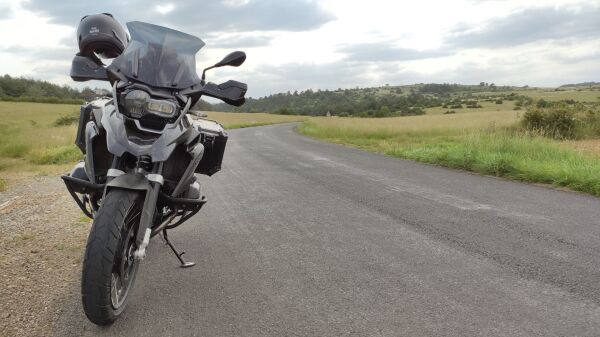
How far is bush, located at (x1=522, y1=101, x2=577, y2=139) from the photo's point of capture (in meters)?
20.4

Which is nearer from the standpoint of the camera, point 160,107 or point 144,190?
point 144,190

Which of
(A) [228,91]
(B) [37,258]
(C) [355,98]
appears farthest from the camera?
(C) [355,98]

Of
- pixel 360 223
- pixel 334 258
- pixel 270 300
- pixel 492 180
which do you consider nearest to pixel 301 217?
pixel 360 223

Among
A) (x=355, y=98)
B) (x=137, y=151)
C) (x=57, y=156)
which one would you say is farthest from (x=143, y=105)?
(x=355, y=98)

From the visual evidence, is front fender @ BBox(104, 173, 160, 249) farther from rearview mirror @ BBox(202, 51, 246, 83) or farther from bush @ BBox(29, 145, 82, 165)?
bush @ BBox(29, 145, 82, 165)

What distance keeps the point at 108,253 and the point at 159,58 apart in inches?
57.8

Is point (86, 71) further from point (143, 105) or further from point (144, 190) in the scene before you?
point (144, 190)

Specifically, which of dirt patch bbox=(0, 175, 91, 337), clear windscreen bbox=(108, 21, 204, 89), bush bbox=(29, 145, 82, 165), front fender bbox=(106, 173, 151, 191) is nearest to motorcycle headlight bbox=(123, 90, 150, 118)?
clear windscreen bbox=(108, 21, 204, 89)

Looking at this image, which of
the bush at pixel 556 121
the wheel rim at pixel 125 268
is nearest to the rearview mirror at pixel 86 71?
the wheel rim at pixel 125 268

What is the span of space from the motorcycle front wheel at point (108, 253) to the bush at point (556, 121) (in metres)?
20.2

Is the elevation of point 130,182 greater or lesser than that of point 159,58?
lesser

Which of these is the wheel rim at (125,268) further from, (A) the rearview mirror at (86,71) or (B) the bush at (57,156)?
(B) the bush at (57,156)

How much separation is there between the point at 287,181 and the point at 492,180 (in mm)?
3797

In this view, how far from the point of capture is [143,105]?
10.6 feet
